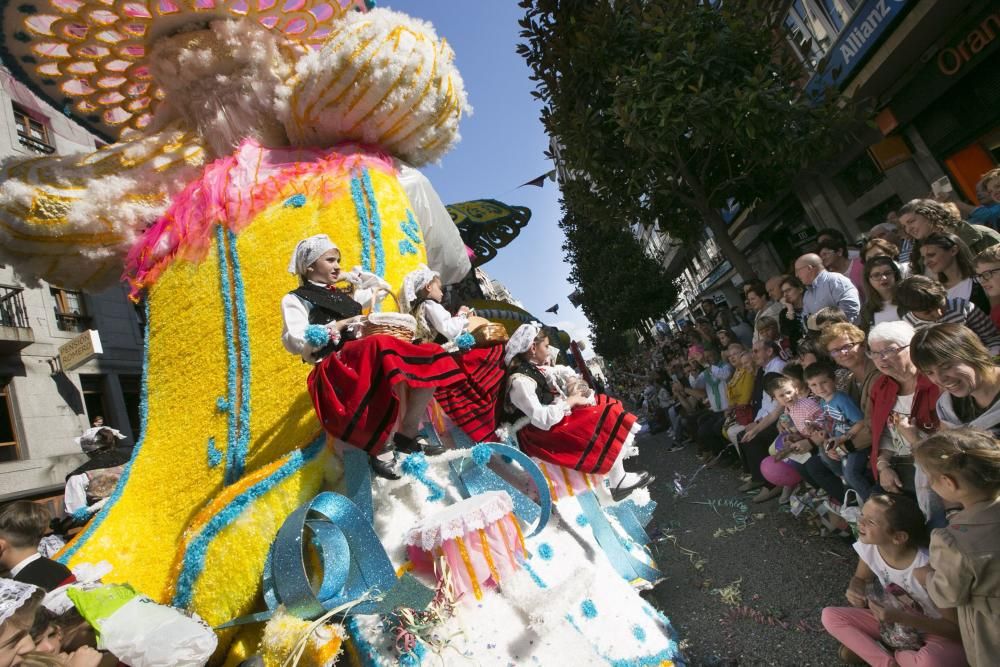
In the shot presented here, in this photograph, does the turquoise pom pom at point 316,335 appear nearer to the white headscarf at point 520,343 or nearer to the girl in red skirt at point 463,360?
the girl in red skirt at point 463,360

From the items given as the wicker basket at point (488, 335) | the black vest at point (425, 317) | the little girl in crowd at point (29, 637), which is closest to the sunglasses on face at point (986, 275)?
the wicker basket at point (488, 335)

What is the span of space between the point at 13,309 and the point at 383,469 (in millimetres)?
11696

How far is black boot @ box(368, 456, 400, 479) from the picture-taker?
234cm

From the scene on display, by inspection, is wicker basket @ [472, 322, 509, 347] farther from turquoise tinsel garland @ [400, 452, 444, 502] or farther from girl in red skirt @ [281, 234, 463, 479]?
turquoise tinsel garland @ [400, 452, 444, 502]

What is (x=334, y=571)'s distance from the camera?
2049 millimetres

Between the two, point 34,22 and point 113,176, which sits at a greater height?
point 34,22

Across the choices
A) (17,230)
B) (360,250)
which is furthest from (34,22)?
(360,250)

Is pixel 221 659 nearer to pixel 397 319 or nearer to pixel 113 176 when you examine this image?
pixel 397 319

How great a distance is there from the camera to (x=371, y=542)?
205cm

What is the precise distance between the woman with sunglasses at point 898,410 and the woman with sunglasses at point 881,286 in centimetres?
90

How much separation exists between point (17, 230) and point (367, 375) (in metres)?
2.61

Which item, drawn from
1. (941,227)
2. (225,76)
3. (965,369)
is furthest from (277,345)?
(941,227)

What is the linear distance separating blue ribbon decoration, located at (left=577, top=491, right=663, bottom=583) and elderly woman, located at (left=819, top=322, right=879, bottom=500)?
4.31 ft

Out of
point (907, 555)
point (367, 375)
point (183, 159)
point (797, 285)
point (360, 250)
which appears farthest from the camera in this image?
point (797, 285)
